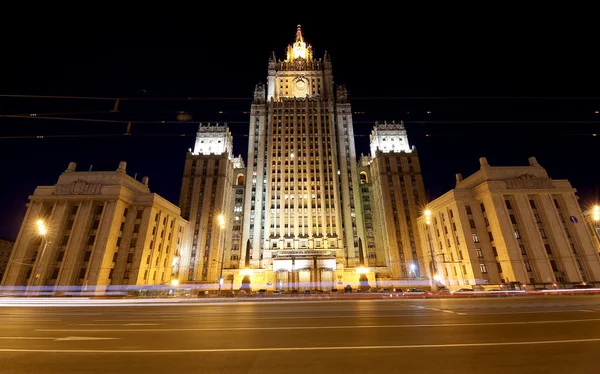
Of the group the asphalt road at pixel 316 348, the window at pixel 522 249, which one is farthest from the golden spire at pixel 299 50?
the asphalt road at pixel 316 348

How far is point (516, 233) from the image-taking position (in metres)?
54.8

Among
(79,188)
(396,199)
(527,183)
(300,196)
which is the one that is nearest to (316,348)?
(527,183)

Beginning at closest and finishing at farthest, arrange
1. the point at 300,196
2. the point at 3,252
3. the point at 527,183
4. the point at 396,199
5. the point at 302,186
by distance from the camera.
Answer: the point at 527,183 → the point at 300,196 → the point at 302,186 → the point at 396,199 → the point at 3,252

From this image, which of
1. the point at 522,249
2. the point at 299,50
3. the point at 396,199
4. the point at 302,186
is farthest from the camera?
the point at 299,50

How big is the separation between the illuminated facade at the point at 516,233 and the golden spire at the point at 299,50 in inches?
3118

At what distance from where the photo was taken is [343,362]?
6.45 m

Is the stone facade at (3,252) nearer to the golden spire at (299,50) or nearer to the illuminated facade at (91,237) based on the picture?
the illuminated facade at (91,237)

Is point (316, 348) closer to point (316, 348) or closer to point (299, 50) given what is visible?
point (316, 348)

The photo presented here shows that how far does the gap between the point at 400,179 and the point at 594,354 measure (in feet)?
278

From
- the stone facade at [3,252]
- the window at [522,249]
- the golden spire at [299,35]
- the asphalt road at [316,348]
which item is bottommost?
the asphalt road at [316,348]

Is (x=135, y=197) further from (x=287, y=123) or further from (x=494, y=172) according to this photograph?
(x=494, y=172)

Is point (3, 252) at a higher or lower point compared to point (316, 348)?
higher

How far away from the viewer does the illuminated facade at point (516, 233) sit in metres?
50.8

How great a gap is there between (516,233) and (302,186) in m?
50.5
